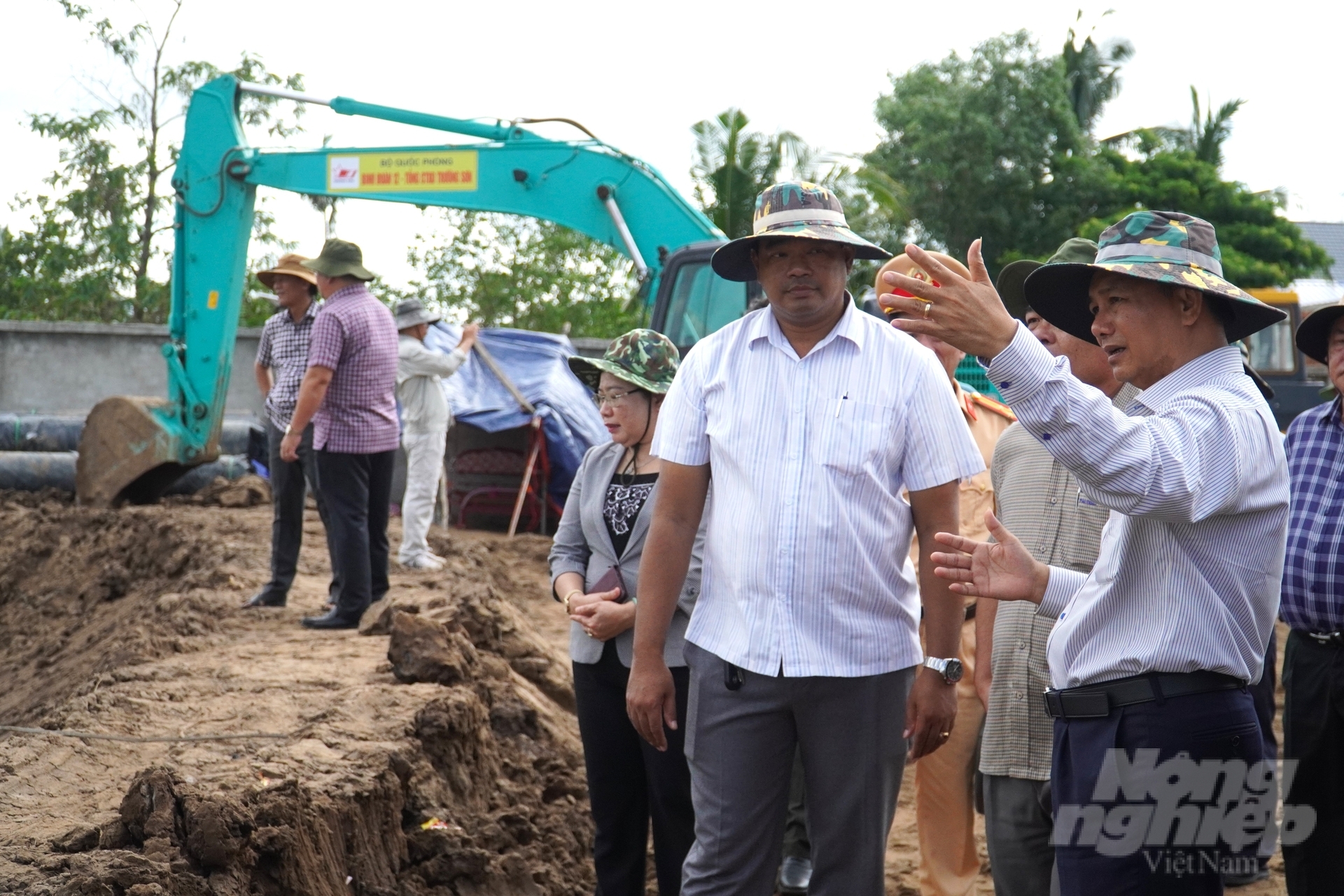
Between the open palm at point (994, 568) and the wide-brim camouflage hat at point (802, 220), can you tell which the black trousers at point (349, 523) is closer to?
the wide-brim camouflage hat at point (802, 220)

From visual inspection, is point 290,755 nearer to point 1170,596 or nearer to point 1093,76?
point 1170,596

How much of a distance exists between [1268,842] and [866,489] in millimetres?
1103

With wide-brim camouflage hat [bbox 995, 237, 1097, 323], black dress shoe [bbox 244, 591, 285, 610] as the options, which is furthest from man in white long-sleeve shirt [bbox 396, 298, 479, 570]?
wide-brim camouflage hat [bbox 995, 237, 1097, 323]

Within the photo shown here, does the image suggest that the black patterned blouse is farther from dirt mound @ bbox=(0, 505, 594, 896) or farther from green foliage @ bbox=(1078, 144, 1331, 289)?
green foliage @ bbox=(1078, 144, 1331, 289)

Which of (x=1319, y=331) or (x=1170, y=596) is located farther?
(x=1319, y=331)

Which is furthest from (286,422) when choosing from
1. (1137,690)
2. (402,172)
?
(1137,690)

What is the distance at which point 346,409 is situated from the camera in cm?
657

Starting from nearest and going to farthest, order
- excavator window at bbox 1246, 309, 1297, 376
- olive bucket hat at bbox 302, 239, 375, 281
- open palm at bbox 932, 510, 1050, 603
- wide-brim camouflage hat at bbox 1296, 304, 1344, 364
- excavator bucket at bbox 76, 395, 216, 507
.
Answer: open palm at bbox 932, 510, 1050, 603 < wide-brim camouflage hat at bbox 1296, 304, 1344, 364 < olive bucket hat at bbox 302, 239, 375, 281 < excavator bucket at bbox 76, 395, 216, 507 < excavator window at bbox 1246, 309, 1297, 376

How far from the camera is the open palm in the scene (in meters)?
2.38

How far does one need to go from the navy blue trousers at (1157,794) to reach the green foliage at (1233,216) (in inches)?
840

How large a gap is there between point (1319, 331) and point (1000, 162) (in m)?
23.8

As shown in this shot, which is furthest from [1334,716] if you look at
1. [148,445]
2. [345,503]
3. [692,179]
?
[692,179]

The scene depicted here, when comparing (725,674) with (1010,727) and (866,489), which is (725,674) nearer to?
(866,489)

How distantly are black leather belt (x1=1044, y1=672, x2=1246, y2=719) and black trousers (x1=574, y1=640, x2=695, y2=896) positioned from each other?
133 cm
